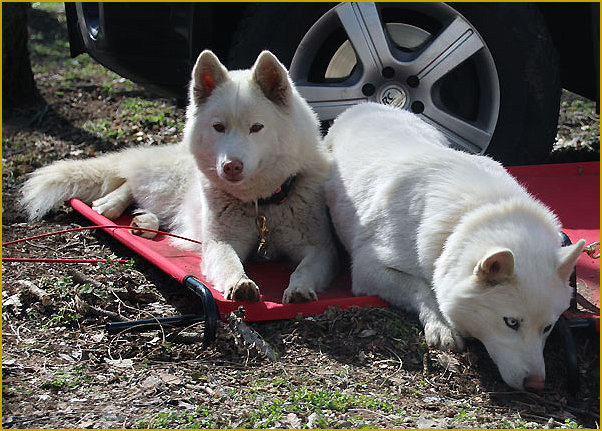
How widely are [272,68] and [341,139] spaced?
742 mm

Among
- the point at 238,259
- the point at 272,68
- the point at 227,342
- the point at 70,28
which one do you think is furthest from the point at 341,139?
the point at 70,28

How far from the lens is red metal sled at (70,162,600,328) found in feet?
11.8

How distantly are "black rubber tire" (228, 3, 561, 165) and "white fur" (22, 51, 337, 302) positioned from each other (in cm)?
92

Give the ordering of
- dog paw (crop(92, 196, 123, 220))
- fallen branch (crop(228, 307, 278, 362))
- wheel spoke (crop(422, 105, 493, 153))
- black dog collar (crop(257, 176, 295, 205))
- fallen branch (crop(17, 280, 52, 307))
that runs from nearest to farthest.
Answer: fallen branch (crop(228, 307, 278, 362)) < fallen branch (crop(17, 280, 52, 307)) < black dog collar (crop(257, 176, 295, 205)) < wheel spoke (crop(422, 105, 493, 153)) < dog paw (crop(92, 196, 123, 220))

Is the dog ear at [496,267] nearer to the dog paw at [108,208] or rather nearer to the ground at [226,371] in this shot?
the ground at [226,371]

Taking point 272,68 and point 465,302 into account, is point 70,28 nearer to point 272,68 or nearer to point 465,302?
point 272,68

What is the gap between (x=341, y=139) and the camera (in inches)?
183

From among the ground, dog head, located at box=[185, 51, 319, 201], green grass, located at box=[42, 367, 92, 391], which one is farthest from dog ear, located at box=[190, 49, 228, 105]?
green grass, located at box=[42, 367, 92, 391]

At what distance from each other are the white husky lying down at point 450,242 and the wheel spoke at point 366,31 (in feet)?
2.11

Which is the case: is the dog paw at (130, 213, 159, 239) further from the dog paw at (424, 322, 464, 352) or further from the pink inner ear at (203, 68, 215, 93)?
the dog paw at (424, 322, 464, 352)

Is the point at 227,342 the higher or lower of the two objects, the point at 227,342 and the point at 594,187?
the lower

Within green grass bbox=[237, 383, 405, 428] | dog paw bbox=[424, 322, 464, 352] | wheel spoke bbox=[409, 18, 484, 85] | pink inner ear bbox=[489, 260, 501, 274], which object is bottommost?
green grass bbox=[237, 383, 405, 428]

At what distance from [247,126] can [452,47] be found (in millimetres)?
1741

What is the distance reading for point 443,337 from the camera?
127 inches
